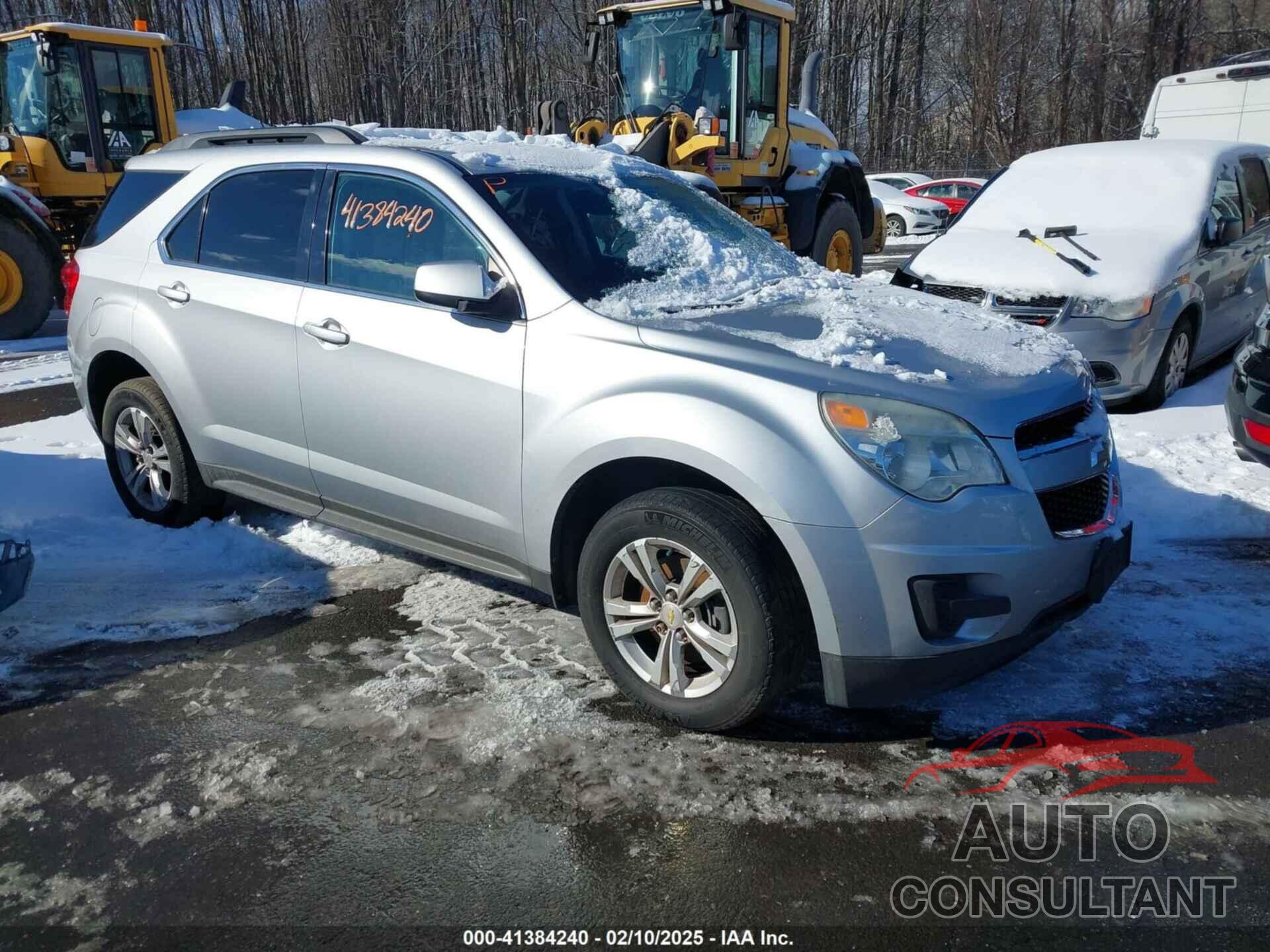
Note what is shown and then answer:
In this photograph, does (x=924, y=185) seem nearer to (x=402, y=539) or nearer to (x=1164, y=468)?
(x=1164, y=468)

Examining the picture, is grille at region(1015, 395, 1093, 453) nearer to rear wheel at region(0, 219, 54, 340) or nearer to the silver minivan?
the silver minivan

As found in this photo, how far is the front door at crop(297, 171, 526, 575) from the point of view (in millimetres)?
3602

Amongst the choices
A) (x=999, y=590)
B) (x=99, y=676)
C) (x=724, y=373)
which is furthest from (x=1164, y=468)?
(x=99, y=676)

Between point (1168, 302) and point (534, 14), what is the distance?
3054cm

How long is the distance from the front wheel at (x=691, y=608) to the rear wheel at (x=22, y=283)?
35.3 feet

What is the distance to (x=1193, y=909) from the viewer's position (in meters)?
2.50

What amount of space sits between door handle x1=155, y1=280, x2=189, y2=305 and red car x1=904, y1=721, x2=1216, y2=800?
11.9ft

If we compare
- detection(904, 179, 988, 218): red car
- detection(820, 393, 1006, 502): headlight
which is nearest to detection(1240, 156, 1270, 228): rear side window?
detection(820, 393, 1006, 502): headlight

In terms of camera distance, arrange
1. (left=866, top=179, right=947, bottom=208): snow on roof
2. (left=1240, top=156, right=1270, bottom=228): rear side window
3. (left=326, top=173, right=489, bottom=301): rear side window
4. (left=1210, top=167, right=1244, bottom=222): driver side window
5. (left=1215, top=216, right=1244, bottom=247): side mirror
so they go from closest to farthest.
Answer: (left=326, top=173, right=489, bottom=301): rear side window → (left=1215, top=216, right=1244, bottom=247): side mirror → (left=1210, top=167, right=1244, bottom=222): driver side window → (left=1240, top=156, right=1270, bottom=228): rear side window → (left=866, top=179, right=947, bottom=208): snow on roof

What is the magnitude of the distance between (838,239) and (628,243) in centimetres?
976

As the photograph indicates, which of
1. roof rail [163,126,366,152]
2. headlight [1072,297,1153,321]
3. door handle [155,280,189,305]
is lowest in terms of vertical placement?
headlight [1072,297,1153,321]

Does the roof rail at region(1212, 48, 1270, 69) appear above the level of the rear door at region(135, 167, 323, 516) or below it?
above

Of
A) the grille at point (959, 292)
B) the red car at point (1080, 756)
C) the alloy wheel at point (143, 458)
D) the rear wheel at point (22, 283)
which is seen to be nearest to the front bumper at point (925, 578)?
the red car at point (1080, 756)

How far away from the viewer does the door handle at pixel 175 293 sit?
4575 millimetres
